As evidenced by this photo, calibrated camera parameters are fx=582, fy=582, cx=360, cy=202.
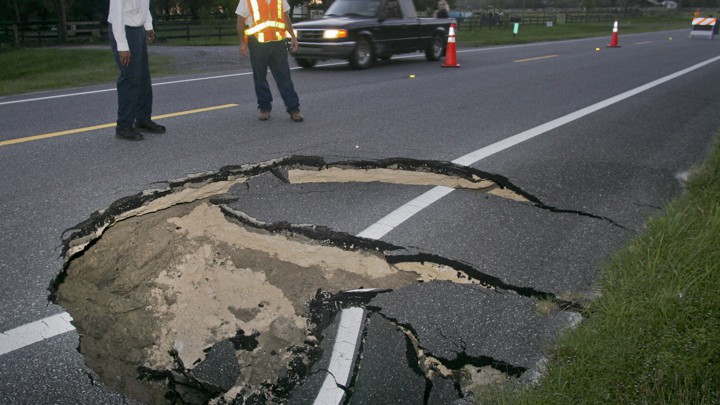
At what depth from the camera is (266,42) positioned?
680cm

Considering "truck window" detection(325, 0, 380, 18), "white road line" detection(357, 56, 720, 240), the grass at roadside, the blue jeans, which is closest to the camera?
the grass at roadside

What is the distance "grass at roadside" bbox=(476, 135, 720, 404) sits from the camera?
2205mm

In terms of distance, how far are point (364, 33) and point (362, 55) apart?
0.46 meters

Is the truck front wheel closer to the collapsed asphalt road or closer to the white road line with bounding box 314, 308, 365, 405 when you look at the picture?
the collapsed asphalt road

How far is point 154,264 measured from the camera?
319 cm

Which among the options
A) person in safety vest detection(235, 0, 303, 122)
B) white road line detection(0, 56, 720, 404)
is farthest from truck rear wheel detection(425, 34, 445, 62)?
person in safety vest detection(235, 0, 303, 122)

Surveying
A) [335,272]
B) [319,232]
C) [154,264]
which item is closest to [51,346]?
[154,264]

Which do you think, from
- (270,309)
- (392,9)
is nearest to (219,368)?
(270,309)

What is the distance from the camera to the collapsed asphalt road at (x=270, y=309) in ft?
7.83

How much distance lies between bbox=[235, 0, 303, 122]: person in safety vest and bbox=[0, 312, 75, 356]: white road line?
4560 millimetres

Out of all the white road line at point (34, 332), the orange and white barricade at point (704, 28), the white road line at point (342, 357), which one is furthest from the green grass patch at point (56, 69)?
the orange and white barricade at point (704, 28)

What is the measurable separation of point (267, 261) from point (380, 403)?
1273 millimetres

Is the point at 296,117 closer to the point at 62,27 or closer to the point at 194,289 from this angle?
the point at 194,289

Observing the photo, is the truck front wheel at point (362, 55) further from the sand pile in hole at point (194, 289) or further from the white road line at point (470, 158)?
the sand pile in hole at point (194, 289)
